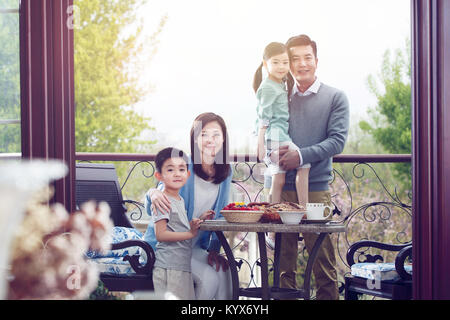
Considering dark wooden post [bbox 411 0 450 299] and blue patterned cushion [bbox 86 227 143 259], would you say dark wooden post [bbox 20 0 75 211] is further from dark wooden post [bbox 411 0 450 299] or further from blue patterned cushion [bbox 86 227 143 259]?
dark wooden post [bbox 411 0 450 299]

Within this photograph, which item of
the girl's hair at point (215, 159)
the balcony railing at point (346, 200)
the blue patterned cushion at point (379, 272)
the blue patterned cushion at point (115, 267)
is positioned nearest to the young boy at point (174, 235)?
the girl's hair at point (215, 159)

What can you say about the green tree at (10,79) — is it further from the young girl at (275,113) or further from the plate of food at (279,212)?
the young girl at (275,113)

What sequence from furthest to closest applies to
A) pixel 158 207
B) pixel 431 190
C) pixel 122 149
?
pixel 122 149 < pixel 158 207 < pixel 431 190

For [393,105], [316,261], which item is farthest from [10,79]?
[393,105]

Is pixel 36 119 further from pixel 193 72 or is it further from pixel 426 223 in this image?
pixel 193 72

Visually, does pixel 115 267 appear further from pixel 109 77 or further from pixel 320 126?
pixel 109 77

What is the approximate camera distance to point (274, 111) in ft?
10.7

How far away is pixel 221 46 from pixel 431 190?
5.01 m

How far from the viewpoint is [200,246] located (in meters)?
2.73

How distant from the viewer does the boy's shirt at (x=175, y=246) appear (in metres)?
2.59

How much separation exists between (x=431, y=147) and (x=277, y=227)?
74cm

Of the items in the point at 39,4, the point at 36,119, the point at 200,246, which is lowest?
the point at 200,246

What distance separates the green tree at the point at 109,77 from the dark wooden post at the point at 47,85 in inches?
266
